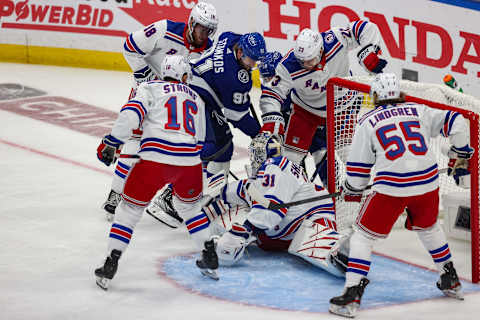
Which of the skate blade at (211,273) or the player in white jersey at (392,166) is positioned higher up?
the player in white jersey at (392,166)

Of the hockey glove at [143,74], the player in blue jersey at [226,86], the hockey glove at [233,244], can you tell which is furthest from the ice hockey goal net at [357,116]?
the hockey glove at [143,74]

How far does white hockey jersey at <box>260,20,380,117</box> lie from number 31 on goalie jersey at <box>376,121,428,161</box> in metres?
1.52

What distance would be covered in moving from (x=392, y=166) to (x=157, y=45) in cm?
230

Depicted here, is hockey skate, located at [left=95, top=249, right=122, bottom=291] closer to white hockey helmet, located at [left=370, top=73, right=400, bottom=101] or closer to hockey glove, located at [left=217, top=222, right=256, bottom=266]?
hockey glove, located at [left=217, top=222, right=256, bottom=266]

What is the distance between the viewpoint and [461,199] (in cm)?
533

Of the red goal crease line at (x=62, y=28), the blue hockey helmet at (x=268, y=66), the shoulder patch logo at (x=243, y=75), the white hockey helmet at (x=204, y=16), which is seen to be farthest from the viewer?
the red goal crease line at (x=62, y=28)

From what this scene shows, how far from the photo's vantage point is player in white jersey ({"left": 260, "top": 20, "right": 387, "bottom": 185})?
17.7 feet

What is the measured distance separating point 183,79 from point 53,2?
228 inches

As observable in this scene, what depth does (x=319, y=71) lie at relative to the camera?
5.63 m

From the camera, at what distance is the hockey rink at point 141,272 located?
4191 mm

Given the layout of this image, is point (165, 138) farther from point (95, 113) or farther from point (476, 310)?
point (95, 113)

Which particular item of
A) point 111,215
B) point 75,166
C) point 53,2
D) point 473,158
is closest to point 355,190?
point 473,158

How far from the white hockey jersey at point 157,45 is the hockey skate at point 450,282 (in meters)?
2.37

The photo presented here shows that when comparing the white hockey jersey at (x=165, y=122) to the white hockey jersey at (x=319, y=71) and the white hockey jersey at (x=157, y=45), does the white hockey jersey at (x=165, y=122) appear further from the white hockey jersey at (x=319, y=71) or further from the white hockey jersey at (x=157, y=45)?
the white hockey jersey at (x=157, y=45)
